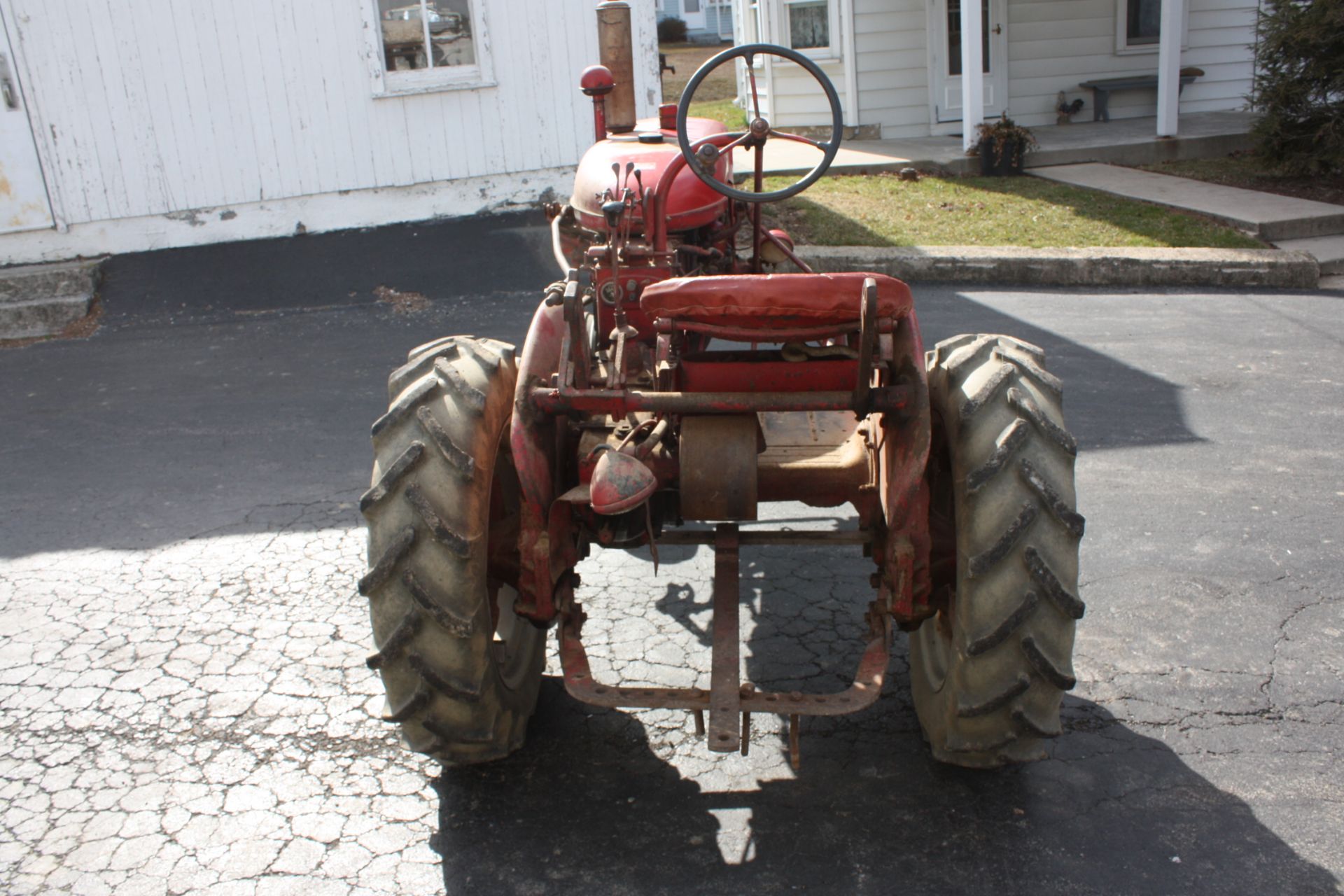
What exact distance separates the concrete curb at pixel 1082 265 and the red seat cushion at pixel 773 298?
6324 mm

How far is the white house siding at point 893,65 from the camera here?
14.7 m

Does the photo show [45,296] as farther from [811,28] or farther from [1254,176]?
[1254,176]

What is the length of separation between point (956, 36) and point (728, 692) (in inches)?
554

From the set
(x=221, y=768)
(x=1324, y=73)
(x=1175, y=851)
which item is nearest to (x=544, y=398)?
(x=221, y=768)

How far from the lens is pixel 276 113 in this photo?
32.1 ft

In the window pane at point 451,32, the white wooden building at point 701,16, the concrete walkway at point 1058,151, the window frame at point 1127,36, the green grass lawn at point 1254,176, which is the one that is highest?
the white wooden building at point 701,16

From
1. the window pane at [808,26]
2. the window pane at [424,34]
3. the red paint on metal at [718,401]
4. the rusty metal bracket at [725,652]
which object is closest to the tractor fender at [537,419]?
the red paint on metal at [718,401]

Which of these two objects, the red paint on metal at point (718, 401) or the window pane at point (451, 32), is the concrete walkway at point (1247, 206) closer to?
the window pane at point (451, 32)

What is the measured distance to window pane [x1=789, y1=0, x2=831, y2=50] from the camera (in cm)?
1509

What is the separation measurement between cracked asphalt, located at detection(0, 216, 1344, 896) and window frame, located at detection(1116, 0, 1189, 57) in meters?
10.2

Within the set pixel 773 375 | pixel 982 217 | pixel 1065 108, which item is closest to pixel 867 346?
pixel 773 375

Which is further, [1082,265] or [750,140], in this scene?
[1082,265]

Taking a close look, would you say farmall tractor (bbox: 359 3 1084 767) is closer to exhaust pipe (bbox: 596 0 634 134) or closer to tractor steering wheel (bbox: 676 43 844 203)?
tractor steering wheel (bbox: 676 43 844 203)

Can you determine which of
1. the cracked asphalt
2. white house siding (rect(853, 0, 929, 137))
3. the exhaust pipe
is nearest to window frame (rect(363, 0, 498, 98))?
the exhaust pipe
